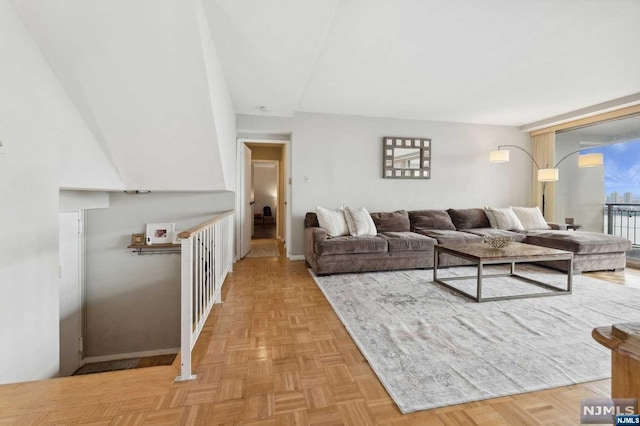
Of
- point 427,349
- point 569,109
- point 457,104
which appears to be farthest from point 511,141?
point 427,349

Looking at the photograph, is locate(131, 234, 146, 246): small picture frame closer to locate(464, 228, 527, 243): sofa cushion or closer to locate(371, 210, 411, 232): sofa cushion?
locate(371, 210, 411, 232): sofa cushion

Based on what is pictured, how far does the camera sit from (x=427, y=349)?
1.78 metres

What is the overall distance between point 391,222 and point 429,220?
25.7 inches

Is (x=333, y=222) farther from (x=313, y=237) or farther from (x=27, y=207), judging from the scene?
(x=27, y=207)

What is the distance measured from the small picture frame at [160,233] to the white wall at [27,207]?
4.77 feet

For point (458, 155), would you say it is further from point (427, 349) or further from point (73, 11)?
point (73, 11)

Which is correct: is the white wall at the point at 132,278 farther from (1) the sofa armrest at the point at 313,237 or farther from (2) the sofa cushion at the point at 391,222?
(2) the sofa cushion at the point at 391,222

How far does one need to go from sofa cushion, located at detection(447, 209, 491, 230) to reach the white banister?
353 centimetres

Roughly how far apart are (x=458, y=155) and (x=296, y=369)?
4.71m

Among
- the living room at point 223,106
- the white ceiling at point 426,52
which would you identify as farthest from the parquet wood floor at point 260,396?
the white ceiling at point 426,52

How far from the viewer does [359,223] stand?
388 cm

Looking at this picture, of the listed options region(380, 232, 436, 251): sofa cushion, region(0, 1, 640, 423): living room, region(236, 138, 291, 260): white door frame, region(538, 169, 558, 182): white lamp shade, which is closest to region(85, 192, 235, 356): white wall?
region(0, 1, 640, 423): living room

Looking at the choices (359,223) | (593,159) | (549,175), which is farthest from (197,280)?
(593,159)

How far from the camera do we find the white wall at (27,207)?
1.47 m
